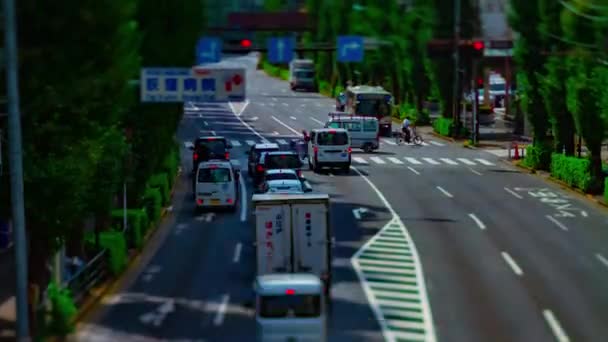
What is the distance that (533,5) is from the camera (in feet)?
206

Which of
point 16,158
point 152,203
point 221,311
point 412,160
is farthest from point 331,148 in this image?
point 16,158

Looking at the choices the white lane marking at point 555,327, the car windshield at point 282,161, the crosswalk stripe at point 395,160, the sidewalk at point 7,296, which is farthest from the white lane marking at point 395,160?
the white lane marking at point 555,327

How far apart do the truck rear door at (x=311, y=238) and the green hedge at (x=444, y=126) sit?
177 feet

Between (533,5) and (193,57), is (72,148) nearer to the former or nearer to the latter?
(193,57)

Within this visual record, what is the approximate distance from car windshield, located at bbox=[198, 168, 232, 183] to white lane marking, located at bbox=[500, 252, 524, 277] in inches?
577

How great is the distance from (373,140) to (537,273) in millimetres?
39724

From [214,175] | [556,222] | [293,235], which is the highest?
[293,235]

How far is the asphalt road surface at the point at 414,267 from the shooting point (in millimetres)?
29078

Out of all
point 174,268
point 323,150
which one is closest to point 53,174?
point 174,268

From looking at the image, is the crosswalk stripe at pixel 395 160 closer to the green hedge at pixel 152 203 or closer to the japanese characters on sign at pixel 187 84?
the green hedge at pixel 152 203

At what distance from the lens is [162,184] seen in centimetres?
5009

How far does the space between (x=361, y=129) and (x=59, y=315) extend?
4954 centimetres

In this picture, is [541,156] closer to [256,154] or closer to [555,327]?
[256,154]

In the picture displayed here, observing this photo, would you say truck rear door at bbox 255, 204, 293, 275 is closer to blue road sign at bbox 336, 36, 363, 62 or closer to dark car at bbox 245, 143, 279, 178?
blue road sign at bbox 336, 36, 363, 62
